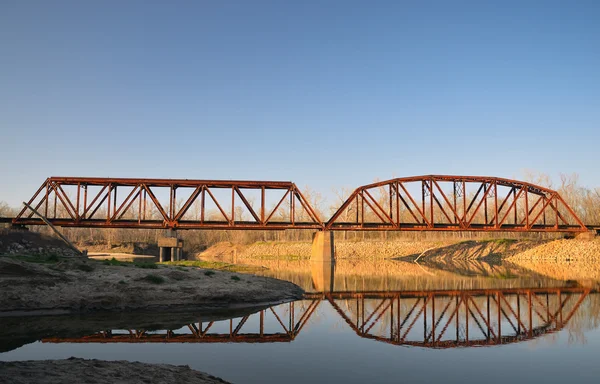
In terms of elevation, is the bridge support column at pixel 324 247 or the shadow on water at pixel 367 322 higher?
the bridge support column at pixel 324 247

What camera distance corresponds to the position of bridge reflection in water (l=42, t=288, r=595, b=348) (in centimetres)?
1531

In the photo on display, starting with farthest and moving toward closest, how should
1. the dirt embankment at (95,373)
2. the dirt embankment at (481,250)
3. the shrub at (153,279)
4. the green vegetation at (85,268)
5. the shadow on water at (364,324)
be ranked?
1. the dirt embankment at (481,250)
2. the green vegetation at (85,268)
3. the shrub at (153,279)
4. the shadow on water at (364,324)
5. the dirt embankment at (95,373)

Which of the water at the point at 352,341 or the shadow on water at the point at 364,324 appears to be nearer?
the water at the point at 352,341

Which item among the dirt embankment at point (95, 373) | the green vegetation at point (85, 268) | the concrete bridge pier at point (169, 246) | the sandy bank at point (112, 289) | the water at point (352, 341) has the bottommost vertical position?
the water at point (352, 341)

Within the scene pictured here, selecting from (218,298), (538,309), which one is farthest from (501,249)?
(218,298)

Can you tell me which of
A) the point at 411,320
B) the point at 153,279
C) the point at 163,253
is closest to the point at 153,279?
the point at 153,279

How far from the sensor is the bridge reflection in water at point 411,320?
50.2 ft

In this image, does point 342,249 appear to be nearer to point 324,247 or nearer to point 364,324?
point 324,247

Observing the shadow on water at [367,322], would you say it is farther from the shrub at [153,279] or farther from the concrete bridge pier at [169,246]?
the concrete bridge pier at [169,246]

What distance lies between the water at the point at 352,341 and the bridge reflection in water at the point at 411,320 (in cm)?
5

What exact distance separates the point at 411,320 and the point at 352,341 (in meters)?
4.85

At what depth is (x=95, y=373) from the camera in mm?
9695

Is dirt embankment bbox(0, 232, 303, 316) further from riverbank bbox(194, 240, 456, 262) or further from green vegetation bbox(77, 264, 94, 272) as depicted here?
riverbank bbox(194, 240, 456, 262)

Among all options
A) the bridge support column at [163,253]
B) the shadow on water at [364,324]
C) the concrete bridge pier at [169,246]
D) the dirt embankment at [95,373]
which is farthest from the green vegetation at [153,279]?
the bridge support column at [163,253]
